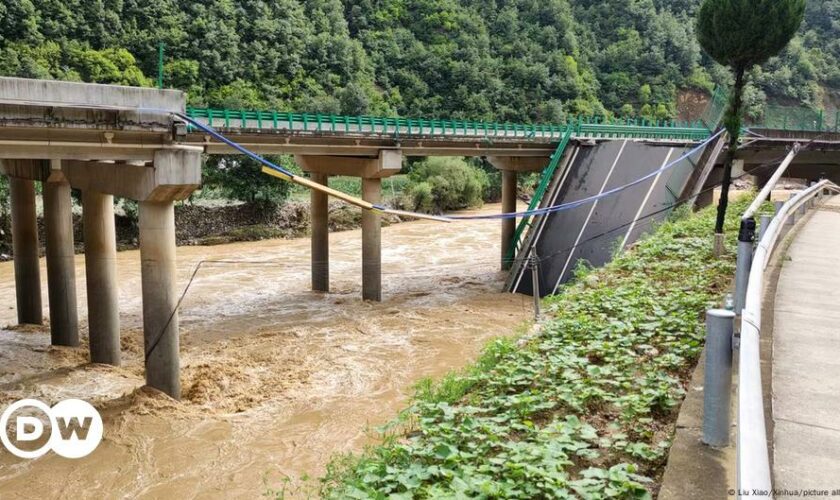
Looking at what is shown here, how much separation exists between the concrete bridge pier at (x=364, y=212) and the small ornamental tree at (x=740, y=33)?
41.2 ft

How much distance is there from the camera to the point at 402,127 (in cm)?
2461

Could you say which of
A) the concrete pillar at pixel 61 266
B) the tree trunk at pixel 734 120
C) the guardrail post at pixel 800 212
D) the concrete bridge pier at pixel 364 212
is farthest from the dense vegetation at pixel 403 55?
the tree trunk at pixel 734 120

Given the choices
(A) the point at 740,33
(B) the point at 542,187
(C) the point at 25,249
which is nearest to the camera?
(A) the point at 740,33

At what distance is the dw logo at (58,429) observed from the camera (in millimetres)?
11477

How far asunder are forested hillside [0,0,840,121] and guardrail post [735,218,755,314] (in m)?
46.5

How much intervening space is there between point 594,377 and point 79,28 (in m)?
56.8

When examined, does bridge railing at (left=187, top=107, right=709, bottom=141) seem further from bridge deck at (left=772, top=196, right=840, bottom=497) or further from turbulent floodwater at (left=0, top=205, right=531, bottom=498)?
bridge deck at (left=772, top=196, right=840, bottom=497)

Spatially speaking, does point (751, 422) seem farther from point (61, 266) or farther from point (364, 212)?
point (364, 212)

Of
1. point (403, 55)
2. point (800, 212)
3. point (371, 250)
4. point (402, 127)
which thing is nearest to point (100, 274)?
point (371, 250)

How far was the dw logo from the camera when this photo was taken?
37.7ft

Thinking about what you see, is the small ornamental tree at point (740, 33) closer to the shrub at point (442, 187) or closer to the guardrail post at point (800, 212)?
the guardrail post at point (800, 212)

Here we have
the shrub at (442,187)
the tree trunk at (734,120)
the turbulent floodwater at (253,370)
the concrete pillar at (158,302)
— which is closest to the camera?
the turbulent floodwater at (253,370)

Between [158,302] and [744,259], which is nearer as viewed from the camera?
[744,259]

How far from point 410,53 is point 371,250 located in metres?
56.0
